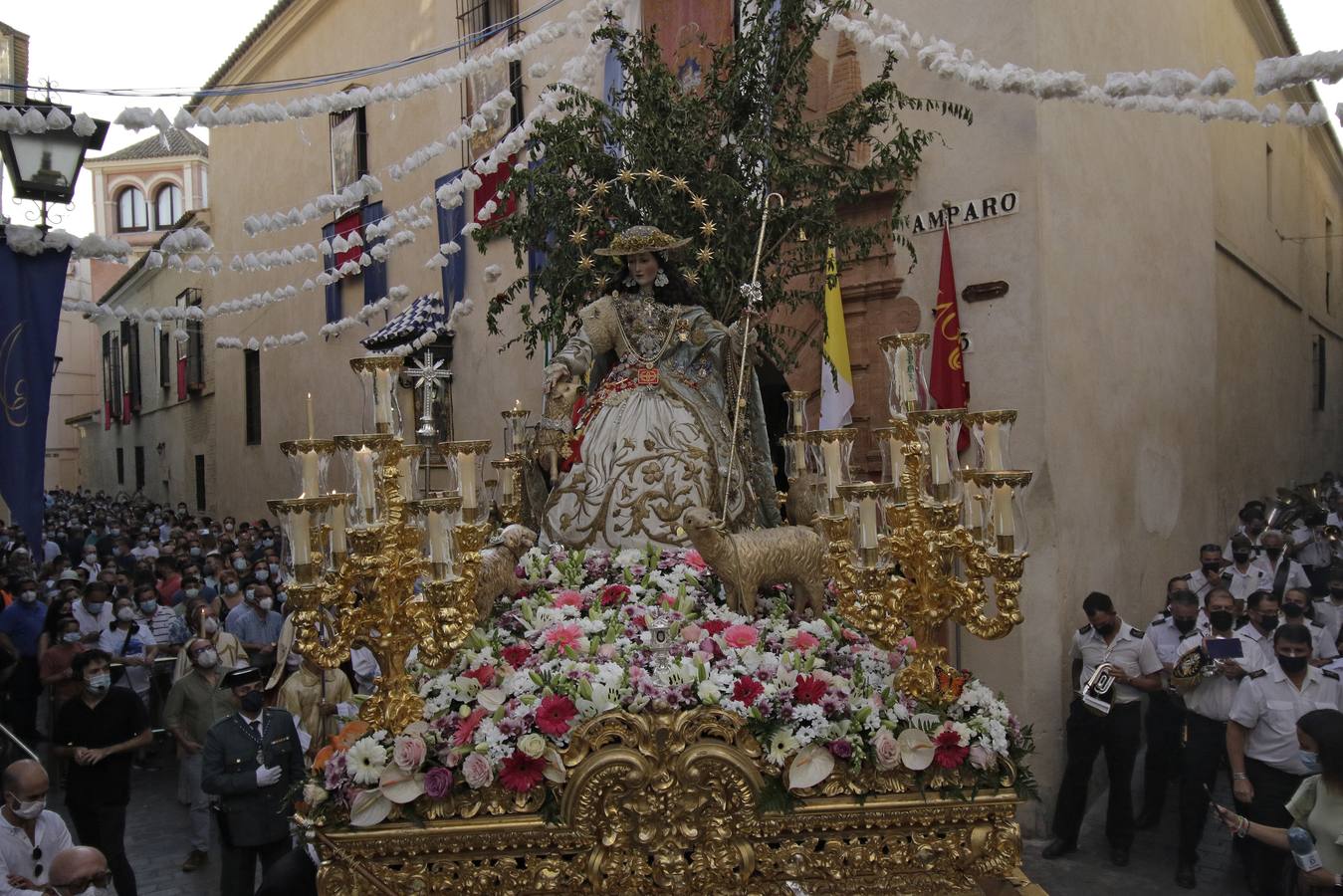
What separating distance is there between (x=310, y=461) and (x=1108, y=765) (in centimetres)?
575

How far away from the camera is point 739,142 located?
7.77 meters

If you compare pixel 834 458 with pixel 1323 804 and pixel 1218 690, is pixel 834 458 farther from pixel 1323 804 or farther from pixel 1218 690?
pixel 1218 690

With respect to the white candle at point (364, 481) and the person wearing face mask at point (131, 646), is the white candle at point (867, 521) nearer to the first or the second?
the white candle at point (364, 481)

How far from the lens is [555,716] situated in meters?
4.01

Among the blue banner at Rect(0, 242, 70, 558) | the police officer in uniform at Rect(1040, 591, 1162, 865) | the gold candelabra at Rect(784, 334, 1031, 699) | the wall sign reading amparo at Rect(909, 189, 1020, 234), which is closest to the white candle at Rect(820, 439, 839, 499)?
the gold candelabra at Rect(784, 334, 1031, 699)

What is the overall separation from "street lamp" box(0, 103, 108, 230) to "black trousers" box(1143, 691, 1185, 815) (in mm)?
7763

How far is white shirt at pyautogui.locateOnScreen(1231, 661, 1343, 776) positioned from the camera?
20.0ft

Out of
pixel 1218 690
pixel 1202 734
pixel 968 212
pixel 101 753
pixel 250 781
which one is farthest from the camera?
pixel 968 212

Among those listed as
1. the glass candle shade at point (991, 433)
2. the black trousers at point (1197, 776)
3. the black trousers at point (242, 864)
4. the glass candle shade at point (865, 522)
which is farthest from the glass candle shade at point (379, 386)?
the black trousers at point (1197, 776)

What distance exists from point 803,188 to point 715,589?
159 inches

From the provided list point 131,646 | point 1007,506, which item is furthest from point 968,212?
point 131,646

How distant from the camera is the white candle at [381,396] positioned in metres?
3.98

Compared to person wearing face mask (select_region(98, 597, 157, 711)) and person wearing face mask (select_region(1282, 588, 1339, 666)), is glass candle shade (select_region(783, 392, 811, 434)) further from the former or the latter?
person wearing face mask (select_region(98, 597, 157, 711))

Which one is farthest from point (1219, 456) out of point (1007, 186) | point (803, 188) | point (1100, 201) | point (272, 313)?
point (272, 313)
